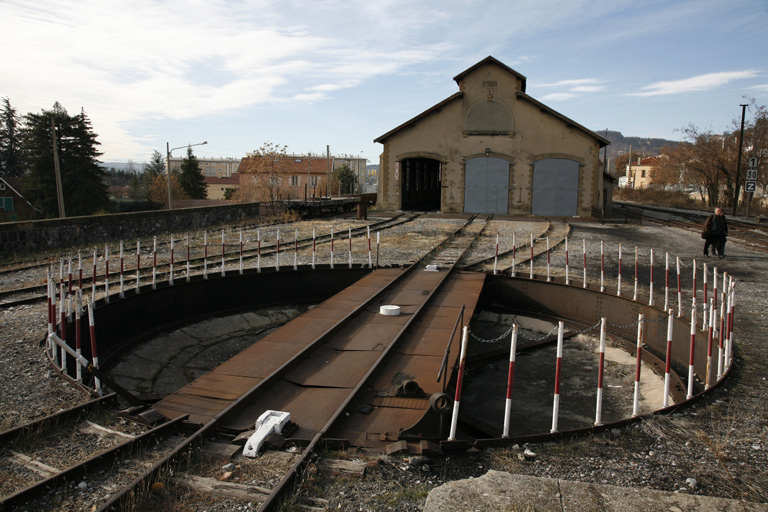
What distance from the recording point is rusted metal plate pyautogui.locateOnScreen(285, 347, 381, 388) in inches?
272

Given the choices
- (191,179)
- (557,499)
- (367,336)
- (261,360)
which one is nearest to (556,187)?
(367,336)

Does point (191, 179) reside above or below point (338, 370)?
above

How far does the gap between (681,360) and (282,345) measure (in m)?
6.63

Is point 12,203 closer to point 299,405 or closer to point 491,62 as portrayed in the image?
point 491,62

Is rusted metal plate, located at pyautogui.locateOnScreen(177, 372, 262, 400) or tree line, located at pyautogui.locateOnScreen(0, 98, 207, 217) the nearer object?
rusted metal plate, located at pyautogui.locateOnScreen(177, 372, 262, 400)

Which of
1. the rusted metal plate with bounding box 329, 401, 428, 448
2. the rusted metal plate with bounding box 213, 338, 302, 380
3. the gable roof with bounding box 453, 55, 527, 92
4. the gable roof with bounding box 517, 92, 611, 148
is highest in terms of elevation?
the gable roof with bounding box 453, 55, 527, 92

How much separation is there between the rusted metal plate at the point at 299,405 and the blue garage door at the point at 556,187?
2934cm

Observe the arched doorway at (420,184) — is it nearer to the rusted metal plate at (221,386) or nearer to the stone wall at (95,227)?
the stone wall at (95,227)

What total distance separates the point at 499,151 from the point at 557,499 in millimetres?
31776

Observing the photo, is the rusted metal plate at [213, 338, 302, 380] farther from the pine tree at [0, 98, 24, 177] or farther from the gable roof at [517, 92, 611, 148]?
the pine tree at [0, 98, 24, 177]

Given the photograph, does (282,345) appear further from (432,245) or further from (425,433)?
(432,245)

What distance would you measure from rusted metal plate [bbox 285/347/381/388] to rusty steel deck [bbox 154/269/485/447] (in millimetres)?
13

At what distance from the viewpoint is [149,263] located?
46.6ft

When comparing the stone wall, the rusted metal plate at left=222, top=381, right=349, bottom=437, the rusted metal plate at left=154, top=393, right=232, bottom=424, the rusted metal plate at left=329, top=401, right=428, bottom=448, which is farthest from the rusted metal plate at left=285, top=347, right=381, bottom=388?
the stone wall
